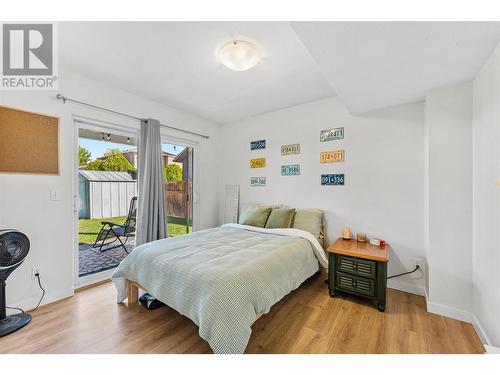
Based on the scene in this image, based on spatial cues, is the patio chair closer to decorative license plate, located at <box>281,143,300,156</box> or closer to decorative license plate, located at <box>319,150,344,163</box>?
decorative license plate, located at <box>281,143,300,156</box>

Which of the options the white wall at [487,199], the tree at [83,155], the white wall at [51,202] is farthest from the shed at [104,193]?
the white wall at [487,199]

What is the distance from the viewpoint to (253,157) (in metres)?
3.69

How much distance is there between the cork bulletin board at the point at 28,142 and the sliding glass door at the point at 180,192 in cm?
150

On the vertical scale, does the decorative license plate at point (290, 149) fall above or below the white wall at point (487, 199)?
above

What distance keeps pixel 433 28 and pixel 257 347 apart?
235 cm

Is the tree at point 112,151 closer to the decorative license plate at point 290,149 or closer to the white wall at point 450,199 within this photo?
the decorative license plate at point 290,149

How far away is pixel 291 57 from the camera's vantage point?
6.54 feet

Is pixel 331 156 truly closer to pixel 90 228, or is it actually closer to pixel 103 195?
pixel 103 195

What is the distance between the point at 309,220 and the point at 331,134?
121 centimetres

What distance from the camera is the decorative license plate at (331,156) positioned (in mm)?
2850

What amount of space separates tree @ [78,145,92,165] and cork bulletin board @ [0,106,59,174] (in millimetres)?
307

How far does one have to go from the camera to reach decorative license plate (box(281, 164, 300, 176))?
3206 millimetres

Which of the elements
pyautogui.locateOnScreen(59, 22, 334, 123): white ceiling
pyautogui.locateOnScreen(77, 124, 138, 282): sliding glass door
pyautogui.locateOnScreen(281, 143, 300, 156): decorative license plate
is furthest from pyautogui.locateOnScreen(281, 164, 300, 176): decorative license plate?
pyautogui.locateOnScreen(77, 124, 138, 282): sliding glass door

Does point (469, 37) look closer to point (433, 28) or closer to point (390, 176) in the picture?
point (433, 28)
